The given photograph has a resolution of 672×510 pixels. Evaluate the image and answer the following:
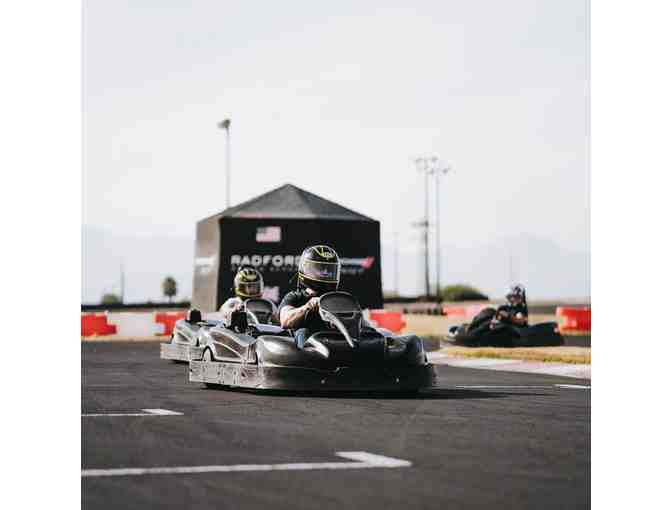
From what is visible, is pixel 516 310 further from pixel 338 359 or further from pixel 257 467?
pixel 257 467

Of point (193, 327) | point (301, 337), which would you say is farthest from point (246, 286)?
point (301, 337)

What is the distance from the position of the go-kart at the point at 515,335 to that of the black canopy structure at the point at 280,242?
423 inches

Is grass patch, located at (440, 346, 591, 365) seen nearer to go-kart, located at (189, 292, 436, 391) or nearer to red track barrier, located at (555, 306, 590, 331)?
go-kart, located at (189, 292, 436, 391)

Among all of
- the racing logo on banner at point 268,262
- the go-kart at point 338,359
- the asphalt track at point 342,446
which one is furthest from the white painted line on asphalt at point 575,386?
the racing logo on banner at point 268,262

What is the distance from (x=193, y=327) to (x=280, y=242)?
14.8 m

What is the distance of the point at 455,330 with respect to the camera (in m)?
24.7

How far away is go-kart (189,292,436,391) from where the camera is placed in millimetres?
12734

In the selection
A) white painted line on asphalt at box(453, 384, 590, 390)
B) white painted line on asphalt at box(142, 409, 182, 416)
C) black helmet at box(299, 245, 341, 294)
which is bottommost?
white painted line on asphalt at box(453, 384, 590, 390)

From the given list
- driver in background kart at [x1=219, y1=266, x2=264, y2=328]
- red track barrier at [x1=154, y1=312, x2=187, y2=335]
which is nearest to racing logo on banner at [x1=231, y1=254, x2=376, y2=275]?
red track barrier at [x1=154, y1=312, x2=187, y2=335]

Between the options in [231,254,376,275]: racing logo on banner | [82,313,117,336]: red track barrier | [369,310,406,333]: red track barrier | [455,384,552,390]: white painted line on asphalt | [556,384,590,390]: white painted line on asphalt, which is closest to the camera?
[455,384,552,390]: white painted line on asphalt

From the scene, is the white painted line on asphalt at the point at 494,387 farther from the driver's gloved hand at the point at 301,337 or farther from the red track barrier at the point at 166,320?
the red track barrier at the point at 166,320
